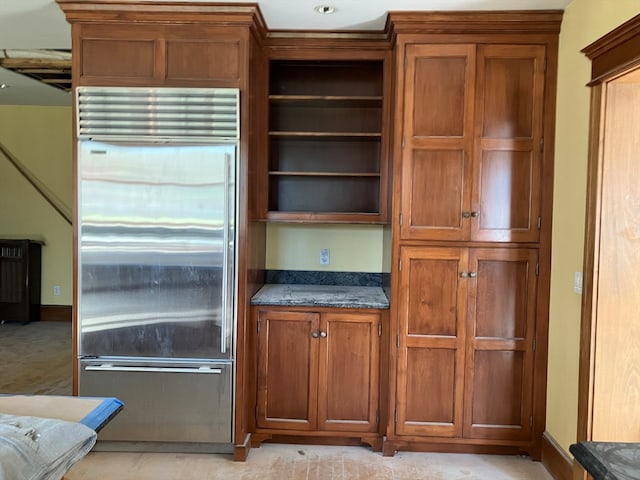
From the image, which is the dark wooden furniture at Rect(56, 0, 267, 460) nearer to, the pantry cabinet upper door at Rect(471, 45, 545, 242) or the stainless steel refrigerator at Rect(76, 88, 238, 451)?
the stainless steel refrigerator at Rect(76, 88, 238, 451)

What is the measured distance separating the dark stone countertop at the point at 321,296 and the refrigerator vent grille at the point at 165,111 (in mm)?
976

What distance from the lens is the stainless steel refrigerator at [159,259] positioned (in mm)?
2566

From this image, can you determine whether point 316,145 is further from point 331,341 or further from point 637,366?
point 637,366

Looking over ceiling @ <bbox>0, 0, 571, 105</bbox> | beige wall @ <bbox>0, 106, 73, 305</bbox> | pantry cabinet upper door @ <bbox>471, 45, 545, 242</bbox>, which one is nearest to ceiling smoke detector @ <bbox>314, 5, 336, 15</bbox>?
ceiling @ <bbox>0, 0, 571, 105</bbox>

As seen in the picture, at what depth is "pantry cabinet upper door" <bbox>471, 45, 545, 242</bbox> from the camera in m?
2.63

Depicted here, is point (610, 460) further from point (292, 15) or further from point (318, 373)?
point (292, 15)

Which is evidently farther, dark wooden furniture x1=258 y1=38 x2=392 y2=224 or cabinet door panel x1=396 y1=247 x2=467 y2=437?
dark wooden furniture x1=258 y1=38 x2=392 y2=224

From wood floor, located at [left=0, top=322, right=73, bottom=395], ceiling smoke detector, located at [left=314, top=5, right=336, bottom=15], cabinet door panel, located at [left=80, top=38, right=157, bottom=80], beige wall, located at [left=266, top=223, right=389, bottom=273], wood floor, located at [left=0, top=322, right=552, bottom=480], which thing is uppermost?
ceiling smoke detector, located at [left=314, top=5, right=336, bottom=15]

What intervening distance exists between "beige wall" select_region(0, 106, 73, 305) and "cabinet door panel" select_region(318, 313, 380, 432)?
423 cm

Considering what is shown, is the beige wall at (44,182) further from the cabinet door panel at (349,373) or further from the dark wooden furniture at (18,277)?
the cabinet door panel at (349,373)

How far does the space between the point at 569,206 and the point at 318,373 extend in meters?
1.68

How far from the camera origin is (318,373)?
9.15ft

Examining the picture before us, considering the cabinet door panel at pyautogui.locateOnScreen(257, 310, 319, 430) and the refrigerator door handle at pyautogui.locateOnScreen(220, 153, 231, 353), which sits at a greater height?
the refrigerator door handle at pyautogui.locateOnScreen(220, 153, 231, 353)

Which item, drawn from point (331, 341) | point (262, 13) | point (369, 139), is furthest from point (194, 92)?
point (331, 341)
